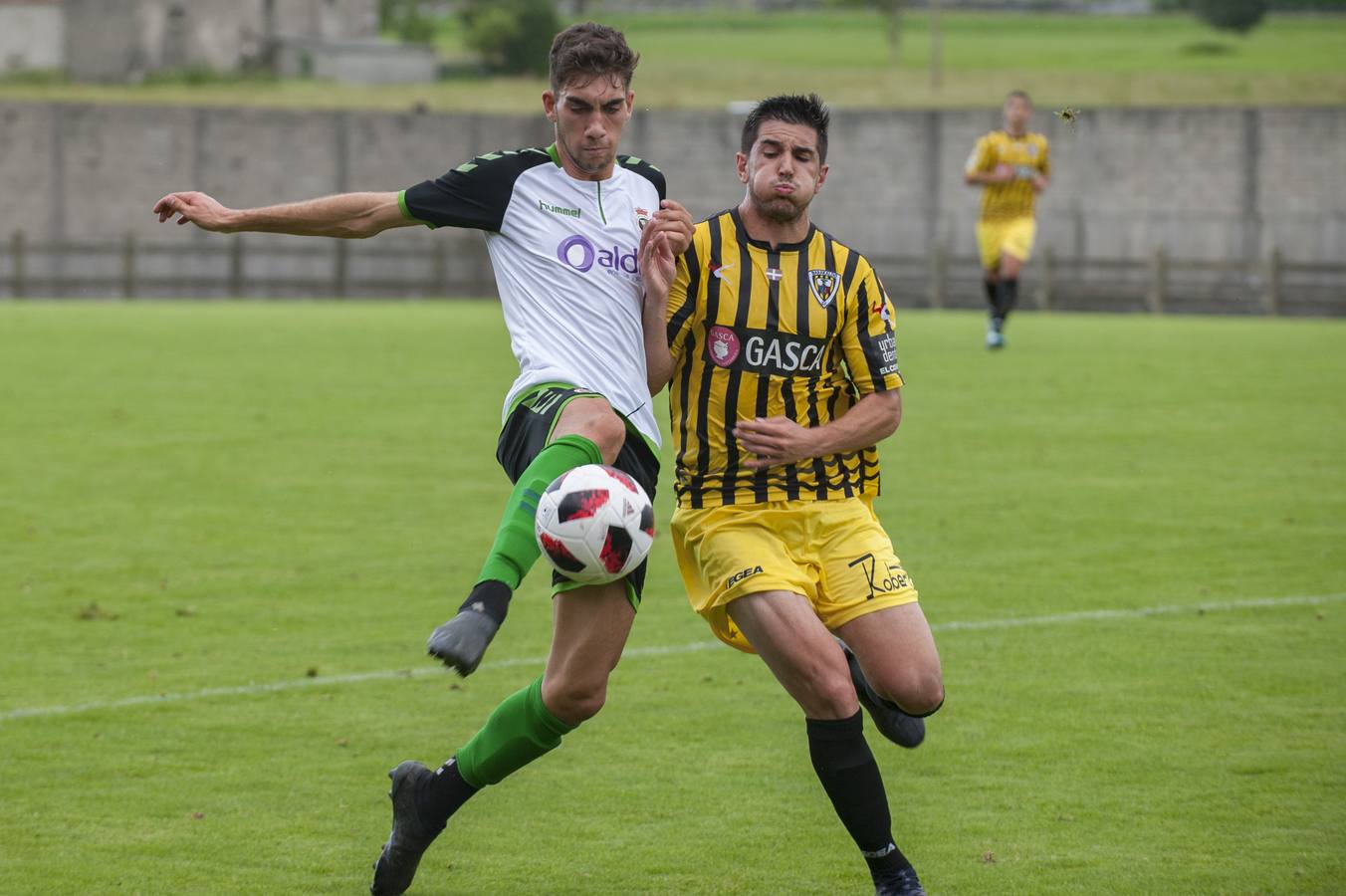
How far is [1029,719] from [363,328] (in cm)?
1955

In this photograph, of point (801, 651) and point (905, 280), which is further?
point (905, 280)

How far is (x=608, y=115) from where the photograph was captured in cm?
547

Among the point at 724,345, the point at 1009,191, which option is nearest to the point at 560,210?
the point at 724,345

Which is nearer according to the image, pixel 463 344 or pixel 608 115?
pixel 608 115

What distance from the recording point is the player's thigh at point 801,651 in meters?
4.93

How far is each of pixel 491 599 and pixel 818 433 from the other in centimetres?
119

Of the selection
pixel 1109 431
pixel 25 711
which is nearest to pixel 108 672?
pixel 25 711

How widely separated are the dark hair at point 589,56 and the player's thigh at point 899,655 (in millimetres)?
1767

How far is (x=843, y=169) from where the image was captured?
48938 mm

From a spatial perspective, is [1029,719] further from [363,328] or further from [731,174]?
[731,174]

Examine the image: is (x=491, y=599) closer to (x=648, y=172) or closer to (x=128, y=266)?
(x=648, y=172)

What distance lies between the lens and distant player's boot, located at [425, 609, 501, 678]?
433 cm

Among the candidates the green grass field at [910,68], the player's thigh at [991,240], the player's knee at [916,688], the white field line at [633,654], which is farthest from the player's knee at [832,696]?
the green grass field at [910,68]

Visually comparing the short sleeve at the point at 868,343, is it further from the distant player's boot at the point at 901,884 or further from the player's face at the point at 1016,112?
the player's face at the point at 1016,112
